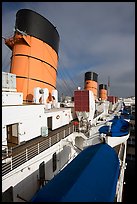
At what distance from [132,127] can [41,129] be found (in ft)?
57.4

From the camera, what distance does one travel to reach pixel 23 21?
11312 millimetres

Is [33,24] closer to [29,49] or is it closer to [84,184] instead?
[29,49]

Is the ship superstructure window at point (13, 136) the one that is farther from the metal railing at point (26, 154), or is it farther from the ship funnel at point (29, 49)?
the ship funnel at point (29, 49)

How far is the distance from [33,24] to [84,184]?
11756mm

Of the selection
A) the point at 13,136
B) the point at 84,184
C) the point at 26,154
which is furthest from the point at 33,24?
the point at 84,184

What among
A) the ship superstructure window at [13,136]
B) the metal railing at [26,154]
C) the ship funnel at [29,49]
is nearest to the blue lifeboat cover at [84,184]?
the metal railing at [26,154]

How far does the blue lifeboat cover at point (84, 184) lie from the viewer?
11.2 ft

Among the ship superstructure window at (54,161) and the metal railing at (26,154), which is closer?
the metal railing at (26,154)

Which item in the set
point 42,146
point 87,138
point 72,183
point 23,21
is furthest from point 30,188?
point 23,21

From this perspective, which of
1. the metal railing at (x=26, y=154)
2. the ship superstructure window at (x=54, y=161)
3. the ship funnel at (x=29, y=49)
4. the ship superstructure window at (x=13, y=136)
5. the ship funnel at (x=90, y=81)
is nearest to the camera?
the metal railing at (x=26, y=154)

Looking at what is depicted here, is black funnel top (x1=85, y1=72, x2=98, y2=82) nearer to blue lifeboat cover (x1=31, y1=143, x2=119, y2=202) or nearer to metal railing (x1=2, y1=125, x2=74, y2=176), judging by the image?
metal railing (x1=2, y1=125, x2=74, y2=176)

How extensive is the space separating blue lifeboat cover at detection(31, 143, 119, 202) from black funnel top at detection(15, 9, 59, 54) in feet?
34.4

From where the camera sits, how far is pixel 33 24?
11.4 m

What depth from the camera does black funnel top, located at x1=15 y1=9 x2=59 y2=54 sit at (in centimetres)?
1115
